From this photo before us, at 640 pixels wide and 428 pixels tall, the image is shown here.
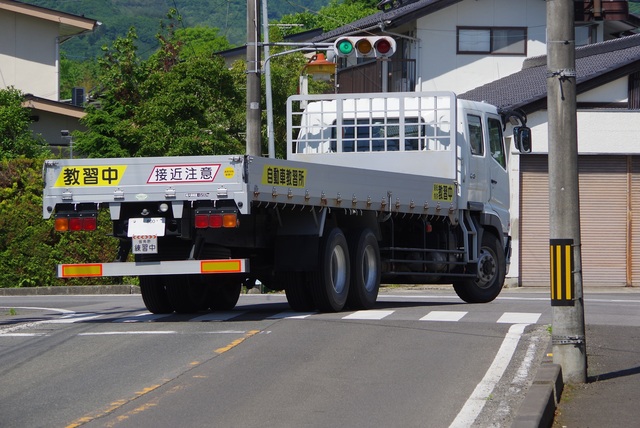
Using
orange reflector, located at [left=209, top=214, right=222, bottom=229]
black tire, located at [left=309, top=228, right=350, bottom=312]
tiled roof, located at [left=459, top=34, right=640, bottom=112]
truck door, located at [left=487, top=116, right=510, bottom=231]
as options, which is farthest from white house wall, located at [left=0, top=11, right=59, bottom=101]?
orange reflector, located at [left=209, top=214, right=222, bottom=229]

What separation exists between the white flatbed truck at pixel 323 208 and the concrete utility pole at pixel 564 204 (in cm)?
383

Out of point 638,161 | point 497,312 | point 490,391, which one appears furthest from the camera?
point 638,161

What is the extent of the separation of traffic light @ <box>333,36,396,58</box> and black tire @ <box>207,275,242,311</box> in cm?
584

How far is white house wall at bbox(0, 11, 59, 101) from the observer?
140 feet

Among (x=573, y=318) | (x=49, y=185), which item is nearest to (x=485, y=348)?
(x=573, y=318)

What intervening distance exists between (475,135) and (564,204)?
8153mm

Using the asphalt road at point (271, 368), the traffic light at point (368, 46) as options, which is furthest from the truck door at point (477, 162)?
the asphalt road at point (271, 368)

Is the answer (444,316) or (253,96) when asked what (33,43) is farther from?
(444,316)

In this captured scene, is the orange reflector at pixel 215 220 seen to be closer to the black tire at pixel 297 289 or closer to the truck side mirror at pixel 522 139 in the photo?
the black tire at pixel 297 289

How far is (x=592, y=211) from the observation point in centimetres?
2847

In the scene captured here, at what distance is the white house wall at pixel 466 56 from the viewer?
36031 mm

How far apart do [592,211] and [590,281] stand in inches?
68.5

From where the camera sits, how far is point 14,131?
34.9m

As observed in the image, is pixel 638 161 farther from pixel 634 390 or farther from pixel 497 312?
pixel 634 390
